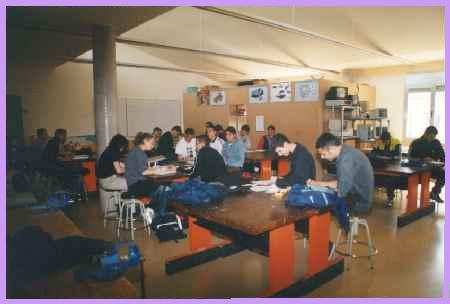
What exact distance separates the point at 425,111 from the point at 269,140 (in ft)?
14.0

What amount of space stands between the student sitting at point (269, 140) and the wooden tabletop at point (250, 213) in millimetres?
4966

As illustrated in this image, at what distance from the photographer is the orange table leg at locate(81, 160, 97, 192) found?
22.2 feet

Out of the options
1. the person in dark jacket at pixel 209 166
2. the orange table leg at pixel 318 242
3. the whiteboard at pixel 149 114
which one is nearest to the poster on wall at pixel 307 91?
the person in dark jacket at pixel 209 166

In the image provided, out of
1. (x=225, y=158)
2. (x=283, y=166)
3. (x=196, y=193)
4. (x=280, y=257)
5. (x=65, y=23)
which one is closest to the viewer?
(x=280, y=257)

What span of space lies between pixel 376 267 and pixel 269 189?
4.12 feet

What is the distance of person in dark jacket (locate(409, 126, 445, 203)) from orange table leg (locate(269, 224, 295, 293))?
384 cm

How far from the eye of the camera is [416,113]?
8.98 metres

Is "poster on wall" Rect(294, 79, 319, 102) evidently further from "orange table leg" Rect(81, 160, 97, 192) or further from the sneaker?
"orange table leg" Rect(81, 160, 97, 192)

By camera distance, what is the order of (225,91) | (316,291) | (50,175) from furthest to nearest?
(225,91), (50,175), (316,291)

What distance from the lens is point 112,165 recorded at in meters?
4.43

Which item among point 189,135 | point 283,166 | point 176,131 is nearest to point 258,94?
point 283,166

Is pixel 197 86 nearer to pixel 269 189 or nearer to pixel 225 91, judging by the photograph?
pixel 225 91

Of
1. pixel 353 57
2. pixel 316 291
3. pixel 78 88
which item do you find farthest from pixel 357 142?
pixel 78 88

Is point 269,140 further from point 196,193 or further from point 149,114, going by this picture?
point 196,193
